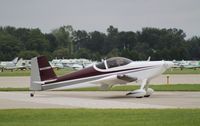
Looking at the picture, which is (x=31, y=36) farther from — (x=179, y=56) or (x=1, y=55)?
(x=179, y=56)

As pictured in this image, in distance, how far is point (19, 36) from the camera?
199 metres

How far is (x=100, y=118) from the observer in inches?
592

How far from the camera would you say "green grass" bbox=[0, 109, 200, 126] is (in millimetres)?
13867

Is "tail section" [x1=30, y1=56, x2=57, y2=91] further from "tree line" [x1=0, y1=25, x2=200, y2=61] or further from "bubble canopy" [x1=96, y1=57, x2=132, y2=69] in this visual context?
"tree line" [x1=0, y1=25, x2=200, y2=61]

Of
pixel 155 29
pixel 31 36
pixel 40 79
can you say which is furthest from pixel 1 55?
pixel 40 79

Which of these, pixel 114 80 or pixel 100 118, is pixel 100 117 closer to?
pixel 100 118

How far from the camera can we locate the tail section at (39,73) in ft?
88.0

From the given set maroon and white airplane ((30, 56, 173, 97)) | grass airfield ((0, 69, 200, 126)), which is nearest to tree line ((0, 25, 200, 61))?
maroon and white airplane ((30, 56, 173, 97))

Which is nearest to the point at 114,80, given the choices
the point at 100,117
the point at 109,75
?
the point at 109,75

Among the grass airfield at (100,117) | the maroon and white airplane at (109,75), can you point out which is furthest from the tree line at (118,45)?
the grass airfield at (100,117)

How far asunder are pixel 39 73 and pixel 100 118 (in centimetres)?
1234

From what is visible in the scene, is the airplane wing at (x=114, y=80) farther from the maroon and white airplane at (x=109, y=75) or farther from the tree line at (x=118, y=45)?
the tree line at (x=118, y=45)

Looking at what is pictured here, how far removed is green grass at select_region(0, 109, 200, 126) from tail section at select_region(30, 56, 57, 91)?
9.37m

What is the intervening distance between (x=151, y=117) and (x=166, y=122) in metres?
1.27
